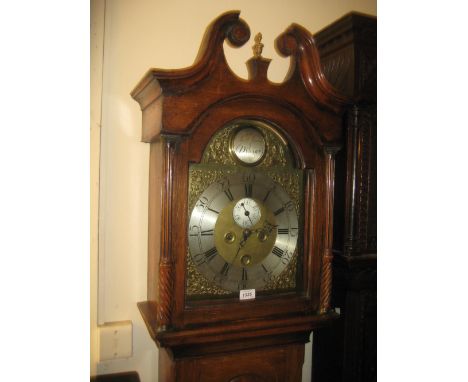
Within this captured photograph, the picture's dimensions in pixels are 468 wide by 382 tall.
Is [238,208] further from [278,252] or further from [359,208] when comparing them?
[359,208]

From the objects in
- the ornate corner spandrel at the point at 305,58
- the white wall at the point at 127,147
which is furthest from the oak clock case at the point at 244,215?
the white wall at the point at 127,147

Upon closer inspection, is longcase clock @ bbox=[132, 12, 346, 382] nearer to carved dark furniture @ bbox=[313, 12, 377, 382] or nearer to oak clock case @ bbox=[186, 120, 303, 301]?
oak clock case @ bbox=[186, 120, 303, 301]

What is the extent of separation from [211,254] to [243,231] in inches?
4.5

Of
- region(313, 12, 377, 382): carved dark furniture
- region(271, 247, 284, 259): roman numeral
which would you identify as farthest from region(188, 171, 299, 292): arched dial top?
region(313, 12, 377, 382): carved dark furniture

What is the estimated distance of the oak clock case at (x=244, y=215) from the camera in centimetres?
94

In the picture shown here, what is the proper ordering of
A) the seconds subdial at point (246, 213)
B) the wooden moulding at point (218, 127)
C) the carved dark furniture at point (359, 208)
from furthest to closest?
1. the carved dark furniture at point (359, 208)
2. the seconds subdial at point (246, 213)
3. the wooden moulding at point (218, 127)

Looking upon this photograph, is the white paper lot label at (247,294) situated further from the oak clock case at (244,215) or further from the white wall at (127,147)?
the white wall at (127,147)

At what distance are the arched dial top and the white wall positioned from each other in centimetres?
40

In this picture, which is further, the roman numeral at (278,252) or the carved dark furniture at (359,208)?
the carved dark furniture at (359,208)

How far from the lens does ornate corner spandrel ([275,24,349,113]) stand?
0.98 metres

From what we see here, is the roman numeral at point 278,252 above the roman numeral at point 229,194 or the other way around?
the other way around

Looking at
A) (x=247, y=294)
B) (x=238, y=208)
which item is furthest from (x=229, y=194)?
(x=247, y=294)

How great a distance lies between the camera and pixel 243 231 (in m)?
0.99
